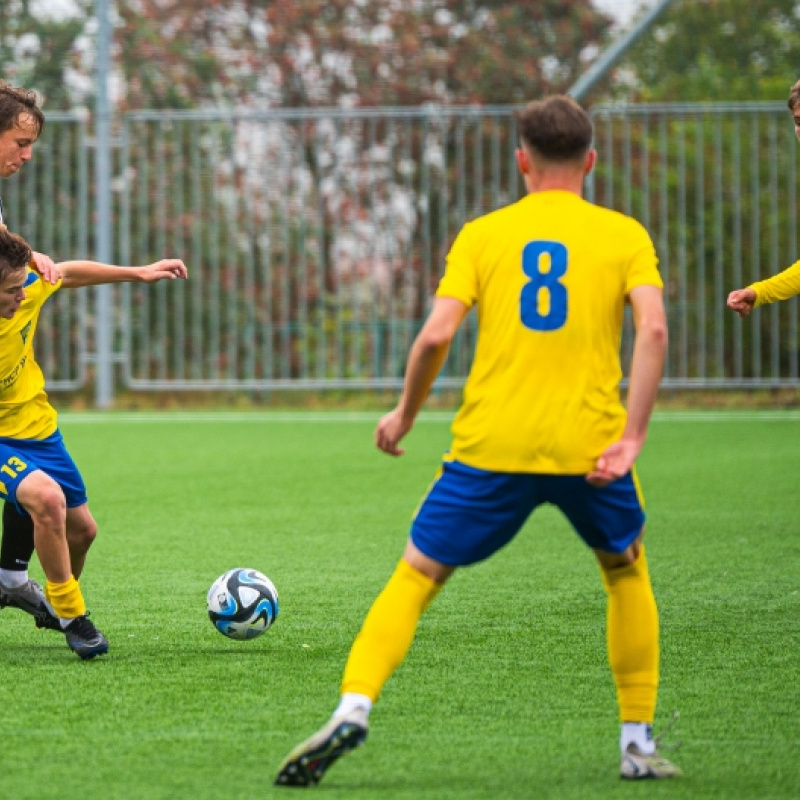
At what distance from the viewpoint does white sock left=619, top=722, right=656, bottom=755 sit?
3.55m

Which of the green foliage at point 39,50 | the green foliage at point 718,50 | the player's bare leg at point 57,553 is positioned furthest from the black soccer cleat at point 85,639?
the green foliage at point 718,50

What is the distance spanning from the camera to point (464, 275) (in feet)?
11.6

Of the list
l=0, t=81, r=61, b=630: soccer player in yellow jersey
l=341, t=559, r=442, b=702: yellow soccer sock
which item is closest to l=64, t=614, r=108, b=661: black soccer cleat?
l=0, t=81, r=61, b=630: soccer player in yellow jersey

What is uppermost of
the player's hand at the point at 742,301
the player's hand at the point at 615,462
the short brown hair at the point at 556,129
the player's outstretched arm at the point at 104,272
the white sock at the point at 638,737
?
the short brown hair at the point at 556,129

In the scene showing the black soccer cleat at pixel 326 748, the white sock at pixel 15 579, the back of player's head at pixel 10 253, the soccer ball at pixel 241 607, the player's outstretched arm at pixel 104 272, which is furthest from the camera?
the white sock at pixel 15 579

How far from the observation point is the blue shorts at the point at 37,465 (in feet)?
15.9

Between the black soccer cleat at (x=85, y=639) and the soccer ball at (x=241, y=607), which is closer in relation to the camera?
the black soccer cleat at (x=85, y=639)

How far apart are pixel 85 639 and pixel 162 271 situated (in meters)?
1.20

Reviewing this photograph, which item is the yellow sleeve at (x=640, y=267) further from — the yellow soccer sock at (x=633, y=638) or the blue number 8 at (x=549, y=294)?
the yellow soccer sock at (x=633, y=638)

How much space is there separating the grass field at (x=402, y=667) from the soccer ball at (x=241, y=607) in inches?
2.6

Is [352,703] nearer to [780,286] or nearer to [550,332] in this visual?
[550,332]

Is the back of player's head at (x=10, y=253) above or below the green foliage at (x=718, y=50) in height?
below

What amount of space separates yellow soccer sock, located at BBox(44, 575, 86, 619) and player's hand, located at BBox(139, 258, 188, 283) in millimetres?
965

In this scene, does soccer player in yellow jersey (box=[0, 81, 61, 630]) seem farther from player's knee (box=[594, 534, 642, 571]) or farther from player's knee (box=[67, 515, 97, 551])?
player's knee (box=[594, 534, 642, 571])
